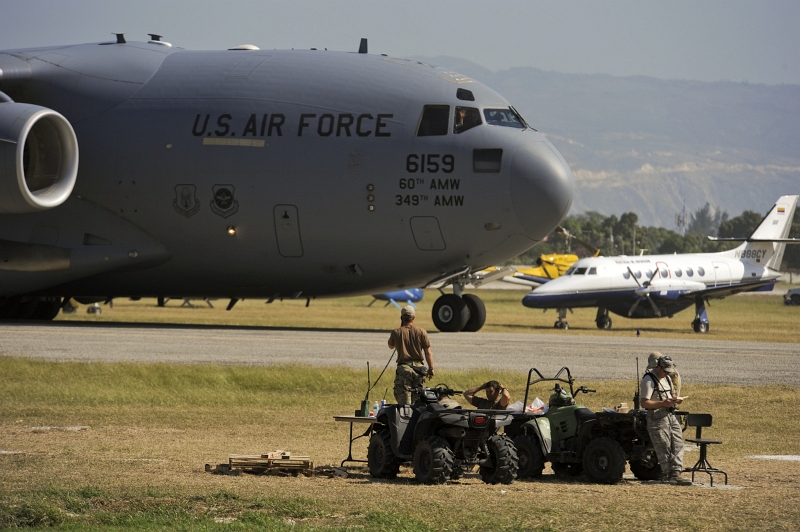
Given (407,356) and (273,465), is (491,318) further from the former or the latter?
(273,465)

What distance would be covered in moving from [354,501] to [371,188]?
16.1m

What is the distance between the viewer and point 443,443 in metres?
12.5

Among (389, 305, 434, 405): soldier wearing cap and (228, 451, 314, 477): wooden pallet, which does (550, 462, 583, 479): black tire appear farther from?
(228, 451, 314, 477): wooden pallet

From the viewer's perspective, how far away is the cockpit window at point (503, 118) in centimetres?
2705

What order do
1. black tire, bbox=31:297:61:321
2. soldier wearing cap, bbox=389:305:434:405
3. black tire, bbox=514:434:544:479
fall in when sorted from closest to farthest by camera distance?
black tire, bbox=514:434:544:479, soldier wearing cap, bbox=389:305:434:405, black tire, bbox=31:297:61:321

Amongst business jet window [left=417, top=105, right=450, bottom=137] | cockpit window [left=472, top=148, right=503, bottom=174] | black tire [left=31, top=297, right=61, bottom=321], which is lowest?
black tire [left=31, top=297, right=61, bottom=321]

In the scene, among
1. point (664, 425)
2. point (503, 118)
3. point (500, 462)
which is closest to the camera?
point (500, 462)

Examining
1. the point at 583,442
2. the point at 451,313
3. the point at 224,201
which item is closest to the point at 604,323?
the point at 451,313

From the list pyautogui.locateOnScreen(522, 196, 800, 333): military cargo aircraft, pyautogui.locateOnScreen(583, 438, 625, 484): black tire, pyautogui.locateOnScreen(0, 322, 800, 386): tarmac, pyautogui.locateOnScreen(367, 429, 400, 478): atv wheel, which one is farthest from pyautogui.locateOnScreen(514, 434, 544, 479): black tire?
pyautogui.locateOnScreen(522, 196, 800, 333): military cargo aircraft

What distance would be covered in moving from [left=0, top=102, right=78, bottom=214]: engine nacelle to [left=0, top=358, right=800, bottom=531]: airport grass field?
4796 millimetres

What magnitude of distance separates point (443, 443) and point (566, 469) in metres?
1.77

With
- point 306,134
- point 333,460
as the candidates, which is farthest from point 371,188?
point 333,460

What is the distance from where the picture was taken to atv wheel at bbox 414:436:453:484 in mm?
12344

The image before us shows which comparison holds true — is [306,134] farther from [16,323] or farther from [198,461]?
[198,461]
